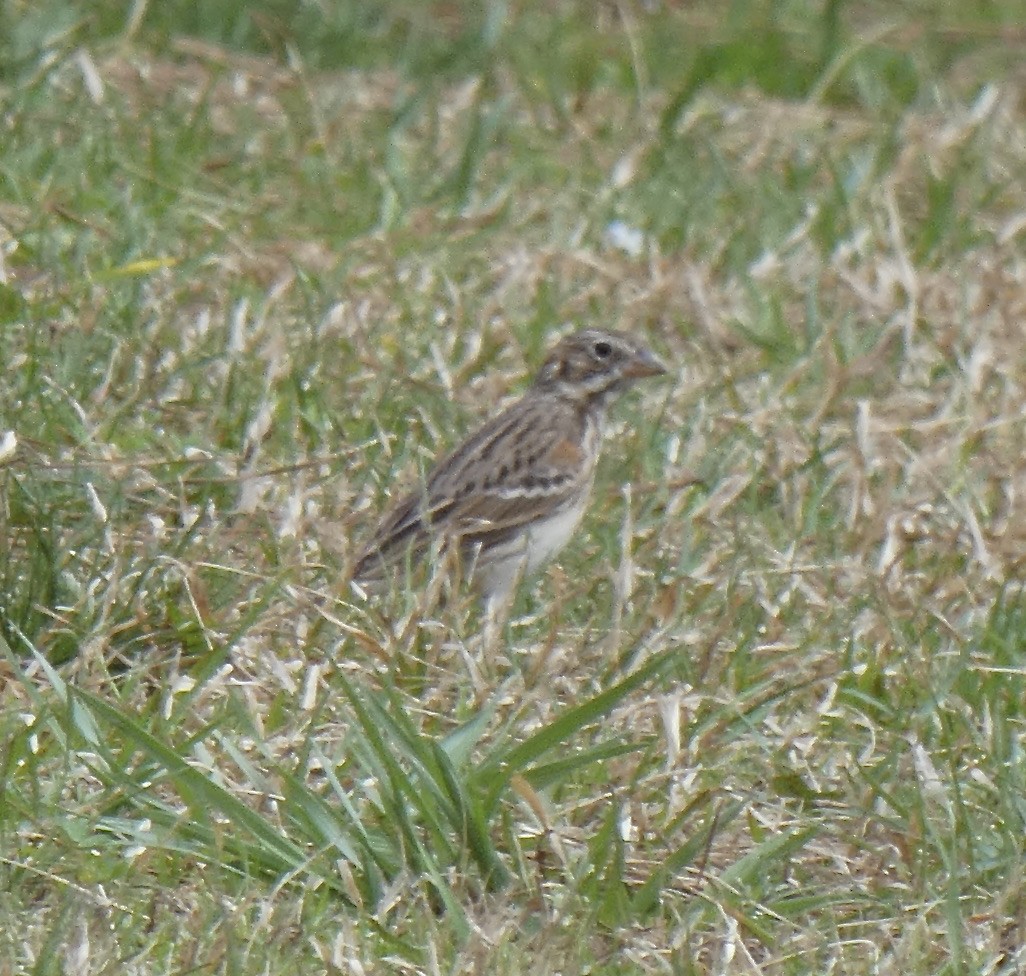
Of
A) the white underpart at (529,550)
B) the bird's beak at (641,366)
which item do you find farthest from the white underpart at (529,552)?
the bird's beak at (641,366)

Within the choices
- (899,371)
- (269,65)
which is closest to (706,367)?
(899,371)

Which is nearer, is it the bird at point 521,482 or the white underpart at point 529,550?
the bird at point 521,482

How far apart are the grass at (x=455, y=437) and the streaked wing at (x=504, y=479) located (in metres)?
0.14

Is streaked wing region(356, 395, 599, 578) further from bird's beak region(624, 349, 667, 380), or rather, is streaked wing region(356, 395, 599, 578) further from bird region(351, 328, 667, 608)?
bird's beak region(624, 349, 667, 380)

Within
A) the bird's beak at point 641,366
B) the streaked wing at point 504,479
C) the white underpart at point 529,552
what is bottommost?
the white underpart at point 529,552

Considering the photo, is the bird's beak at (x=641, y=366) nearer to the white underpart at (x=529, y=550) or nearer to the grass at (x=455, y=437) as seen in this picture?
the grass at (x=455, y=437)

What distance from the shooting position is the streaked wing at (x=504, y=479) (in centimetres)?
564

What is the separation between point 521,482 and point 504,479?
0.16 ft

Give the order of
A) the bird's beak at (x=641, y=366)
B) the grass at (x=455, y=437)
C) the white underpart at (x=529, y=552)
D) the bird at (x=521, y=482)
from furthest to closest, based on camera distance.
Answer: the bird's beak at (x=641, y=366) → the white underpart at (x=529, y=552) → the bird at (x=521, y=482) → the grass at (x=455, y=437)

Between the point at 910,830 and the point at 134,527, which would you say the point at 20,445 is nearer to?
the point at 134,527

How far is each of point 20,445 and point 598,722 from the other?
1555mm

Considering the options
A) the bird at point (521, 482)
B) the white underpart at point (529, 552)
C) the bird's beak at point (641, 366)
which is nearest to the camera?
the bird at point (521, 482)

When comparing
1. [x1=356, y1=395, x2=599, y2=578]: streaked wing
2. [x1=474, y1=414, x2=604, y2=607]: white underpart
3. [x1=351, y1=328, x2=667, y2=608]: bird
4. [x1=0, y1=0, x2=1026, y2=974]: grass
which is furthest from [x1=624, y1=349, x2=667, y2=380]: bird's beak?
[x1=474, y1=414, x2=604, y2=607]: white underpart

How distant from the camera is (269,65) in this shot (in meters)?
8.75
